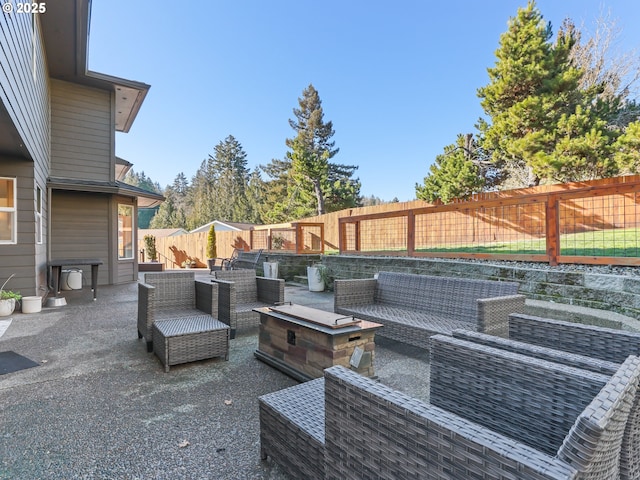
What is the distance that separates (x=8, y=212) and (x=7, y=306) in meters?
1.61

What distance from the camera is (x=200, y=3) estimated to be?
10680mm

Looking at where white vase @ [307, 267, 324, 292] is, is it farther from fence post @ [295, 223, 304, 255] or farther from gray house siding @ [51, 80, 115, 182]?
gray house siding @ [51, 80, 115, 182]

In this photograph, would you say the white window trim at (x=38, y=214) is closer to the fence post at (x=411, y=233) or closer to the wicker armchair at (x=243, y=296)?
the wicker armchair at (x=243, y=296)

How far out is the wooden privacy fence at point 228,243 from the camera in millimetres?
12297

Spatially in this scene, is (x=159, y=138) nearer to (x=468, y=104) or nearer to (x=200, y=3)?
(x=200, y=3)

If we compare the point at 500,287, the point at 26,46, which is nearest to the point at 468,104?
the point at 500,287

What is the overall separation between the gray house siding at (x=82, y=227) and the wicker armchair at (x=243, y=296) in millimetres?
6020

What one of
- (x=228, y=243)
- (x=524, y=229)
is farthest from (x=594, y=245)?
(x=228, y=243)

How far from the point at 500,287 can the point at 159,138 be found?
38605 mm

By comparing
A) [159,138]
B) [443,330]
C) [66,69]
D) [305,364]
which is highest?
[159,138]

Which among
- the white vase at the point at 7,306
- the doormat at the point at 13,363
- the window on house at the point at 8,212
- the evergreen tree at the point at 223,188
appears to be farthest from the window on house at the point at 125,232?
the evergreen tree at the point at 223,188

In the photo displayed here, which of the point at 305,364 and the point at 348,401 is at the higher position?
the point at 348,401

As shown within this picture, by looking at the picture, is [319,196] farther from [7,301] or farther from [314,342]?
[314,342]

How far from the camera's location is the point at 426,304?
144 inches
